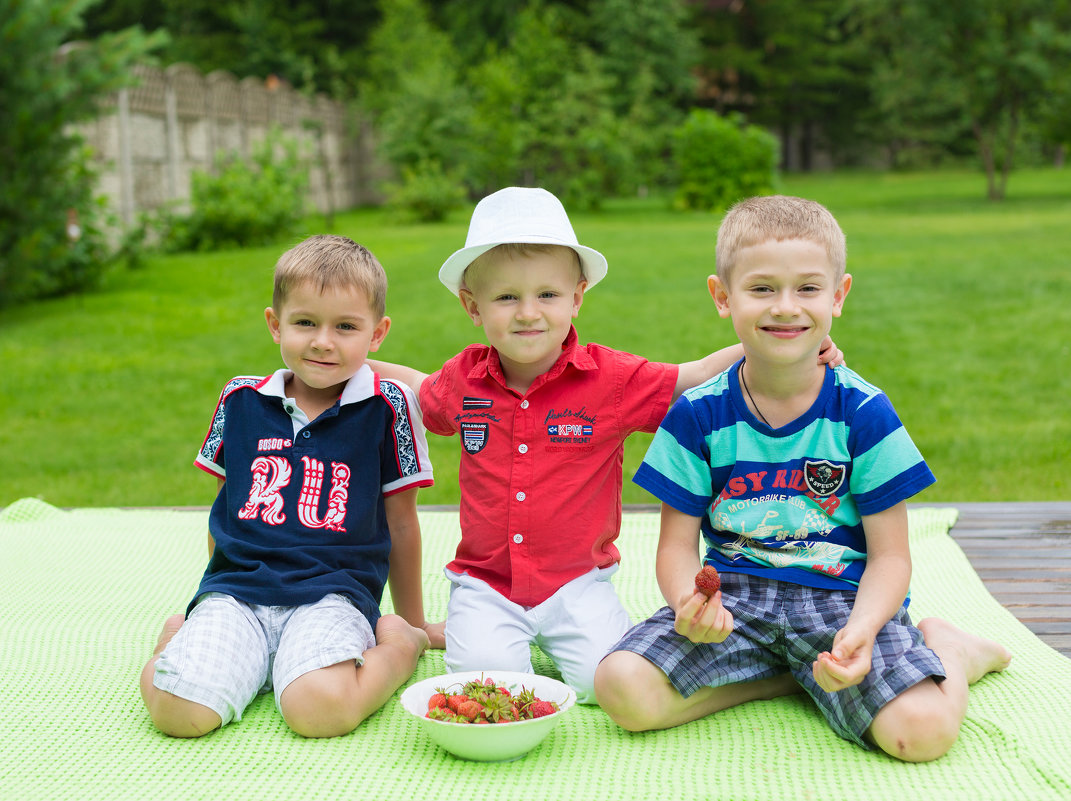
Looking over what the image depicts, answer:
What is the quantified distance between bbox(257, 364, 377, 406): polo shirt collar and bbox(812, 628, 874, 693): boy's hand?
4.14 ft

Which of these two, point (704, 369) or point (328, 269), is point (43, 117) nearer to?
point (328, 269)

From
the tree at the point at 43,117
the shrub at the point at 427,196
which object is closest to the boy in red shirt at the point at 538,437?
the tree at the point at 43,117

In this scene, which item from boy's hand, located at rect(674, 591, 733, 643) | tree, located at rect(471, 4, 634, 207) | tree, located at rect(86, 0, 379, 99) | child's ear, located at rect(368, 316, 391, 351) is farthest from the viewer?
tree, located at rect(86, 0, 379, 99)

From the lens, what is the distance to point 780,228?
7.31ft

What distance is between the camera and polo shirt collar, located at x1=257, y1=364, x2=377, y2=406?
2611mm

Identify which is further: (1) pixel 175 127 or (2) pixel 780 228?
(1) pixel 175 127

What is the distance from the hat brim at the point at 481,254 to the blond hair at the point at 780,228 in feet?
1.02

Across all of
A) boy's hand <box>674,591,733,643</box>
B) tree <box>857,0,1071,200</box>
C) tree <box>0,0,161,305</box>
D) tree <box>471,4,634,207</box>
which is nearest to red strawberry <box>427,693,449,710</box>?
boy's hand <box>674,591,733,643</box>

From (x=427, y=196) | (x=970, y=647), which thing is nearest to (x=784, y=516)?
(x=970, y=647)

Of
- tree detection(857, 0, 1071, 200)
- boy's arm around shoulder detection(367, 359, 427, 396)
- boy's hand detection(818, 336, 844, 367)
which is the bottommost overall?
boy's arm around shoulder detection(367, 359, 427, 396)

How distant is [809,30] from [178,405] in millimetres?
33852

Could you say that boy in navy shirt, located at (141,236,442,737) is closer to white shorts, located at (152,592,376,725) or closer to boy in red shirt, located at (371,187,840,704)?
white shorts, located at (152,592,376,725)

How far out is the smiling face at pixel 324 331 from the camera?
2.55 metres

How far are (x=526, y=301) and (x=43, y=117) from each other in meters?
6.30
